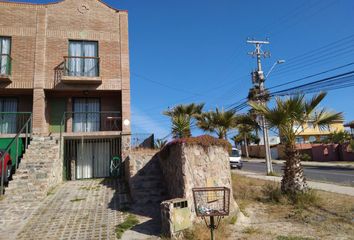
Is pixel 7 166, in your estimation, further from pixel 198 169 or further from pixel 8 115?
pixel 198 169

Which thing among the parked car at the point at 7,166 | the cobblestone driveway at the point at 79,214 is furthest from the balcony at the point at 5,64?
the cobblestone driveway at the point at 79,214

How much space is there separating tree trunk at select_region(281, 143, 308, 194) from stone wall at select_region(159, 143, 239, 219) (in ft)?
8.00

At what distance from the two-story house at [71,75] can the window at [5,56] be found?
5 centimetres

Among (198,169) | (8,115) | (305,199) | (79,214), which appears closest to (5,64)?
(8,115)

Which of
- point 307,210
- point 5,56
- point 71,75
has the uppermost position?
point 5,56

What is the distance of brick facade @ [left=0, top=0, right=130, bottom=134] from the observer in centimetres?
1673

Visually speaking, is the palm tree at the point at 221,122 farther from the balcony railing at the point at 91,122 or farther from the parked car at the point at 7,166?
the parked car at the point at 7,166

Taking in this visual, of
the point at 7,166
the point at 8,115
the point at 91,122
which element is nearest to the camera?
the point at 7,166

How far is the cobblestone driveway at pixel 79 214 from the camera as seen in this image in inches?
319

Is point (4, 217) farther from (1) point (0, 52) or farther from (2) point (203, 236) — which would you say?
(1) point (0, 52)

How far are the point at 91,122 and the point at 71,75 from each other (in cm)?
286

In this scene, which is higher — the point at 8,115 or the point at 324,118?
the point at 8,115

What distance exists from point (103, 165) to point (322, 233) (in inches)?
491

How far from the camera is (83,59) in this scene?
17562mm
